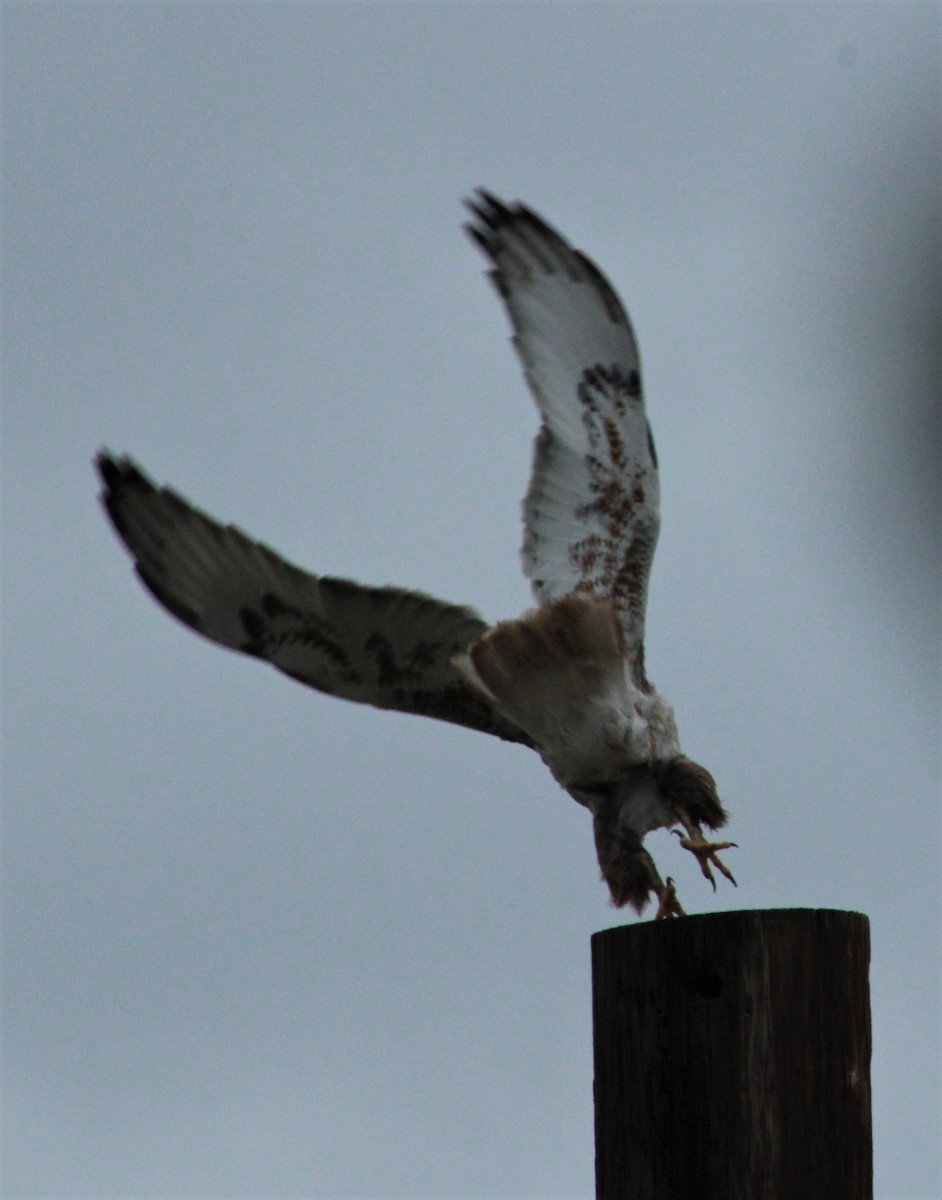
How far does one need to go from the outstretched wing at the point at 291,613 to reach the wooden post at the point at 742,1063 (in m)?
3.35

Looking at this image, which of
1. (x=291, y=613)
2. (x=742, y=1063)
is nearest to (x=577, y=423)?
(x=291, y=613)

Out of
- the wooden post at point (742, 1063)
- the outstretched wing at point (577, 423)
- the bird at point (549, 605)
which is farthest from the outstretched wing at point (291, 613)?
the wooden post at point (742, 1063)

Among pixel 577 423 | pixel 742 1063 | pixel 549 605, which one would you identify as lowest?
pixel 742 1063

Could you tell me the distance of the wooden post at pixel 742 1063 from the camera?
3.79m

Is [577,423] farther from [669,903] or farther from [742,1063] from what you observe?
[742,1063]

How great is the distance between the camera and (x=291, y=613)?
291 inches

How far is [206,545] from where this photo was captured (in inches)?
290

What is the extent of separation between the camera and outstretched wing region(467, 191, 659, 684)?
25.0ft

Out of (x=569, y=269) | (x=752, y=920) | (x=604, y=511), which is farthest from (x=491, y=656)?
(x=752, y=920)

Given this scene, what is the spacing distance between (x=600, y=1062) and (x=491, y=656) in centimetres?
269

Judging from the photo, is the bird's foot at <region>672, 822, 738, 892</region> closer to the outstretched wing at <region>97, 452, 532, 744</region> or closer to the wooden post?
the outstretched wing at <region>97, 452, 532, 744</region>

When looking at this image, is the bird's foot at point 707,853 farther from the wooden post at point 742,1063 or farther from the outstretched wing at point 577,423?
the wooden post at point 742,1063

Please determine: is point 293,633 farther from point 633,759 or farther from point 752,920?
point 752,920

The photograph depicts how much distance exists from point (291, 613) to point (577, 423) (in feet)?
4.30
